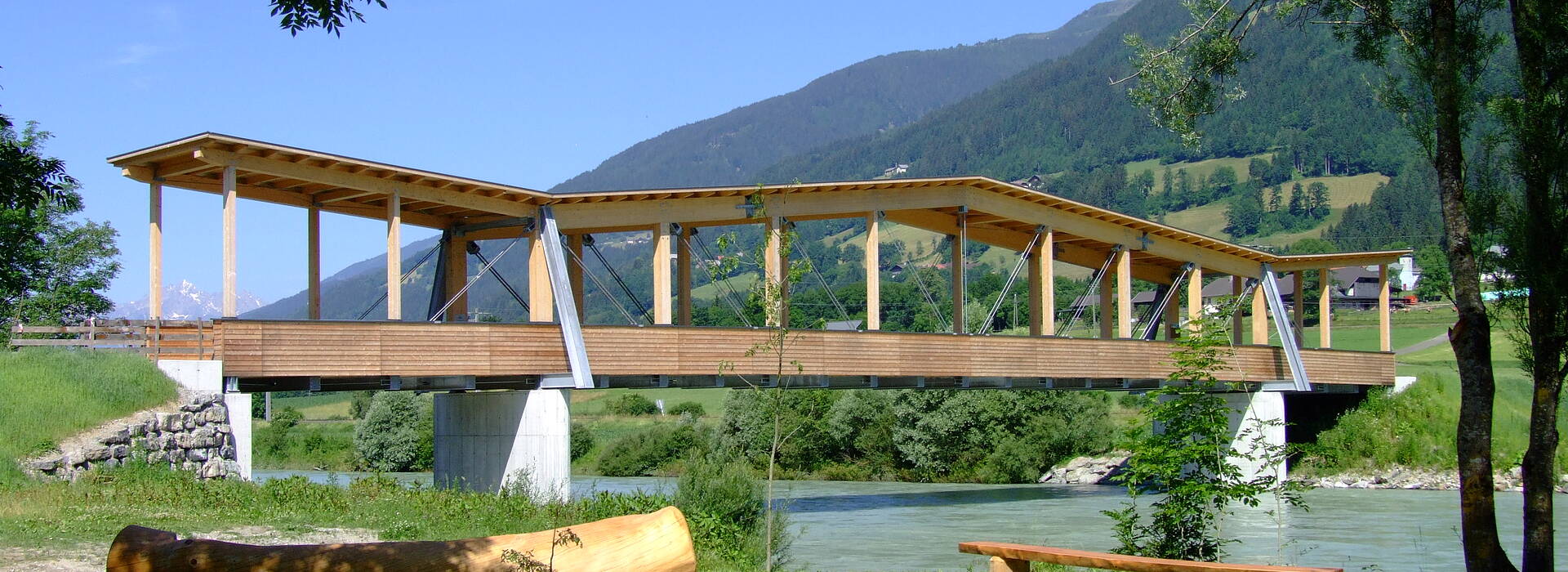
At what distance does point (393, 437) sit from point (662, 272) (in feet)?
93.4

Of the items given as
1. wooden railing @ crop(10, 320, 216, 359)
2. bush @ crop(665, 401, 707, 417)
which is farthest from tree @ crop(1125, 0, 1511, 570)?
bush @ crop(665, 401, 707, 417)

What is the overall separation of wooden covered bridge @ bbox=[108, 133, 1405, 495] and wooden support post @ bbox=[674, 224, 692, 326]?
0.25 ft

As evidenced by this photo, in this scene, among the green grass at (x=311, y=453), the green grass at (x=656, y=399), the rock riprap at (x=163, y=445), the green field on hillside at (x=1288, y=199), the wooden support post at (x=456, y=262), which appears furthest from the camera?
the green field on hillside at (x=1288, y=199)

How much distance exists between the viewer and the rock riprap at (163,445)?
56.6 ft

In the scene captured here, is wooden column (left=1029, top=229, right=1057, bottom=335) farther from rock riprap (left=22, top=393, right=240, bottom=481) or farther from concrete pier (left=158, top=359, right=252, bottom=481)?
rock riprap (left=22, top=393, right=240, bottom=481)

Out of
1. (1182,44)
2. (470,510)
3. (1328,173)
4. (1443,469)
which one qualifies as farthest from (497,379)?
(1328,173)

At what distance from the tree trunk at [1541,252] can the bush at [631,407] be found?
51.9 meters

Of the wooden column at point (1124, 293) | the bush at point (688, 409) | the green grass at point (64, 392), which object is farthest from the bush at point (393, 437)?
the green grass at point (64, 392)

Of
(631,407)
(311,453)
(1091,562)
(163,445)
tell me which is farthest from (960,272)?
(311,453)

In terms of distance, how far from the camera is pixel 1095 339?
3378cm

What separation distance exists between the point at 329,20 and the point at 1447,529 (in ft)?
81.6

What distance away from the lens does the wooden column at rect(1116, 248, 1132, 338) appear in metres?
33.6

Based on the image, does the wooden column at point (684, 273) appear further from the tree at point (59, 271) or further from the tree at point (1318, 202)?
the tree at point (1318, 202)

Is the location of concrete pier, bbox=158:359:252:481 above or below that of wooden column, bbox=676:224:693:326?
below
